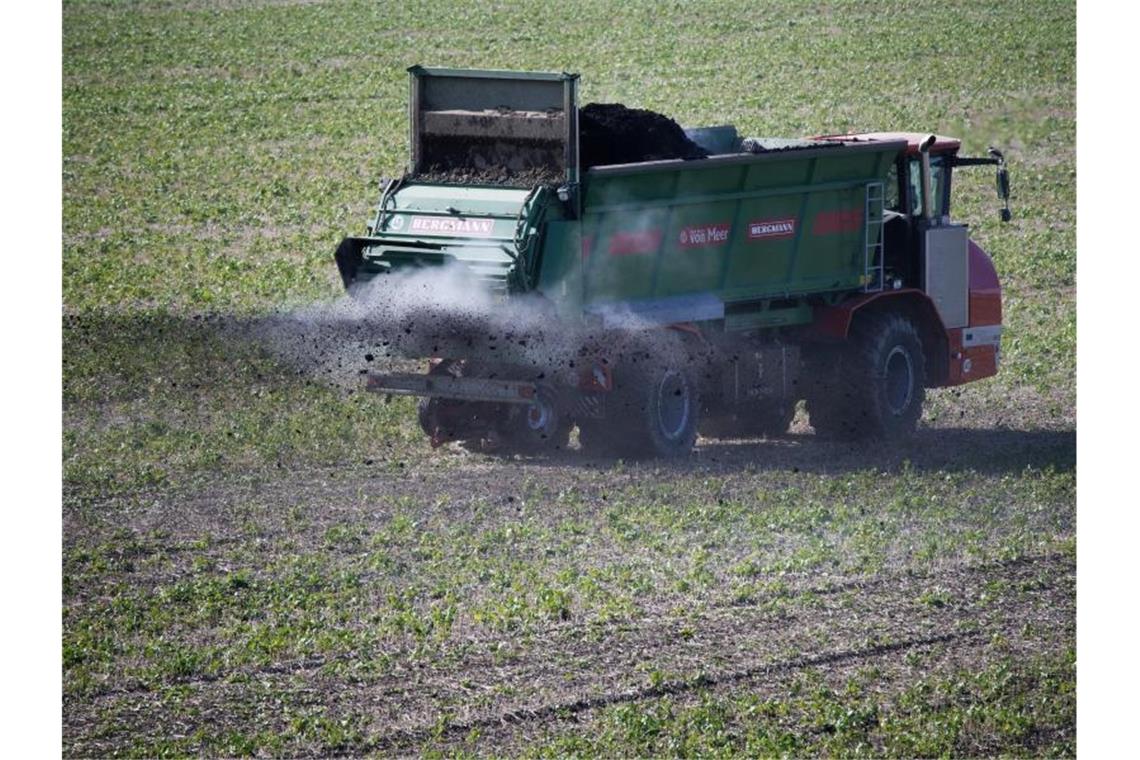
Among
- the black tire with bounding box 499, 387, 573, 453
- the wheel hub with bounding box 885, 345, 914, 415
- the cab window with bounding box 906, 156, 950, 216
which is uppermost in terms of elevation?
the cab window with bounding box 906, 156, 950, 216

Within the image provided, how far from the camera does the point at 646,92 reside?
26094 millimetres

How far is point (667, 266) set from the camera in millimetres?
15109

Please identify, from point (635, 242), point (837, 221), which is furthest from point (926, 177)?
point (635, 242)

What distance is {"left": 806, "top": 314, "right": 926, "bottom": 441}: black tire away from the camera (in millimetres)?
16609

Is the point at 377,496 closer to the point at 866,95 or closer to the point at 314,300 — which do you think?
the point at 314,300

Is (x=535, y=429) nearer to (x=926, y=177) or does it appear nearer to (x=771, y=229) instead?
(x=771, y=229)

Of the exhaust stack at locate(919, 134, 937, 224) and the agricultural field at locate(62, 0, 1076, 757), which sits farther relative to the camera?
the exhaust stack at locate(919, 134, 937, 224)

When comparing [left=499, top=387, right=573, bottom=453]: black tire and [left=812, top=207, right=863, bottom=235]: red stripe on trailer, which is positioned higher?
[left=812, top=207, right=863, bottom=235]: red stripe on trailer

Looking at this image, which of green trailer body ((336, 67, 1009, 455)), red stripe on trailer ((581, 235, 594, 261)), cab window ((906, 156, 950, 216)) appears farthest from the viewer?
cab window ((906, 156, 950, 216))

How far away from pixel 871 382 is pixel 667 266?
250 cm

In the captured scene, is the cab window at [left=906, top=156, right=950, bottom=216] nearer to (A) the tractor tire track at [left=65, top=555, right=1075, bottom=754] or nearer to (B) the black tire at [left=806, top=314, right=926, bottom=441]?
(B) the black tire at [left=806, top=314, right=926, bottom=441]

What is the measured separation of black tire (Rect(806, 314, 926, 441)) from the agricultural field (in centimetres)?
35

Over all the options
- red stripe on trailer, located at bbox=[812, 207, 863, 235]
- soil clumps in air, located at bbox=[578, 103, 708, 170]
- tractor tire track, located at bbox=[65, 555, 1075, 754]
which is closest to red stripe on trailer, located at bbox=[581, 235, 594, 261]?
soil clumps in air, located at bbox=[578, 103, 708, 170]

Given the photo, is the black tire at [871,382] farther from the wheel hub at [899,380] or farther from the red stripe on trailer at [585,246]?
the red stripe on trailer at [585,246]
